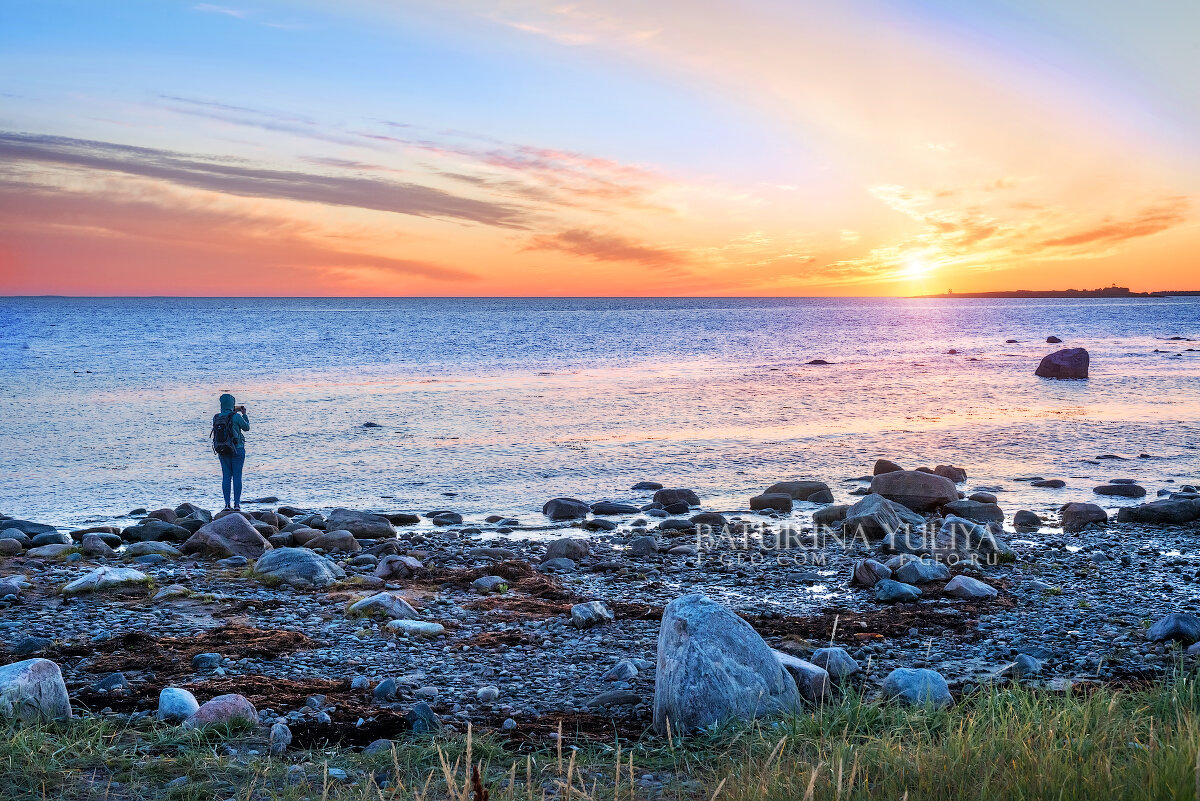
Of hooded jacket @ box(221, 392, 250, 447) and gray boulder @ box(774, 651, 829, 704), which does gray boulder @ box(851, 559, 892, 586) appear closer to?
gray boulder @ box(774, 651, 829, 704)

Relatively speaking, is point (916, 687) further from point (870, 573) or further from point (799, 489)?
point (799, 489)

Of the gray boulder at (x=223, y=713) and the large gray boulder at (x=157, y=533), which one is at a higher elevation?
the gray boulder at (x=223, y=713)

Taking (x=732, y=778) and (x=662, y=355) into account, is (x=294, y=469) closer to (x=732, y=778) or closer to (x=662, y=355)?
(x=732, y=778)

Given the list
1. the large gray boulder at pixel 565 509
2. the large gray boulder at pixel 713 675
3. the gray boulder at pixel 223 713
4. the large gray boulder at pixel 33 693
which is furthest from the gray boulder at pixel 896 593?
the large gray boulder at pixel 33 693

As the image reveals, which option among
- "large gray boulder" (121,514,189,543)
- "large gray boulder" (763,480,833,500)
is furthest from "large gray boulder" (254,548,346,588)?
"large gray boulder" (763,480,833,500)

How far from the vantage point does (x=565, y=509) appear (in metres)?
13.6

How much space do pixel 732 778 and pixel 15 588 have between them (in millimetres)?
8242

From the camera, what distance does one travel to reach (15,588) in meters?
8.67

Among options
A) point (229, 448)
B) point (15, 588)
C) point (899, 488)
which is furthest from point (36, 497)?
point (899, 488)

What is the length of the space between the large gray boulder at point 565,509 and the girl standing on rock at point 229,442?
5.09 metres

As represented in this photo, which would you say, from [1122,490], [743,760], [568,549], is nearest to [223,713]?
[743,760]

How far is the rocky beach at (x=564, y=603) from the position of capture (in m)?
5.98

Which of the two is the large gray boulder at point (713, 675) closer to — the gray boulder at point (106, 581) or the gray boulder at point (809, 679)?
the gray boulder at point (809, 679)

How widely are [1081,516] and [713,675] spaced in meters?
9.60
